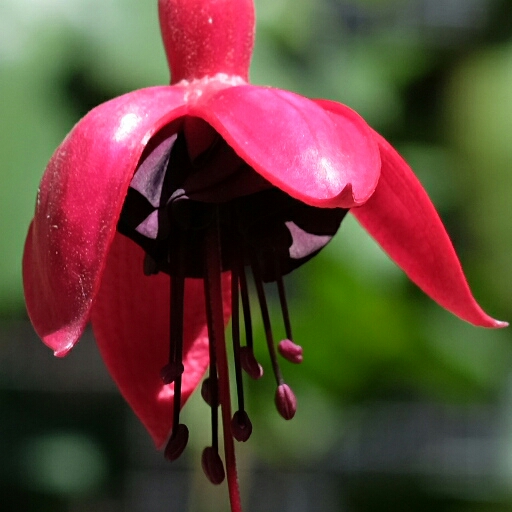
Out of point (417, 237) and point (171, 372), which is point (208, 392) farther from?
point (417, 237)

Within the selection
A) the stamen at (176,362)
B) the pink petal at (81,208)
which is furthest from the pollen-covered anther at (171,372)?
the pink petal at (81,208)

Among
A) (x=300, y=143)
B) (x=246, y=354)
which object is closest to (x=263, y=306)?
(x=246, y=354)

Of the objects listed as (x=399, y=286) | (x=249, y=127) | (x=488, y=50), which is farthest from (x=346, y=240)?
(x=249, y=127)

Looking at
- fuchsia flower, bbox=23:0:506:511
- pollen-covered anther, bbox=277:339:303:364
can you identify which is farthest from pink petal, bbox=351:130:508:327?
pollen-covered anther, bbox=277:339:303:364

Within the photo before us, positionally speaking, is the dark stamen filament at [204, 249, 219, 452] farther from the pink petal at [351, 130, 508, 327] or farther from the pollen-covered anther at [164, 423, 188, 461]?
the pink petal at [351, 130, 508, 327]

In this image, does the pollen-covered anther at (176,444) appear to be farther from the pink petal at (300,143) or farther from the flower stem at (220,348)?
the pink petal at (300,143)

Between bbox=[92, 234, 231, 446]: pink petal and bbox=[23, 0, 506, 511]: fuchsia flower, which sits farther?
bbox=[92, 234, 231, 446]: pink petal
